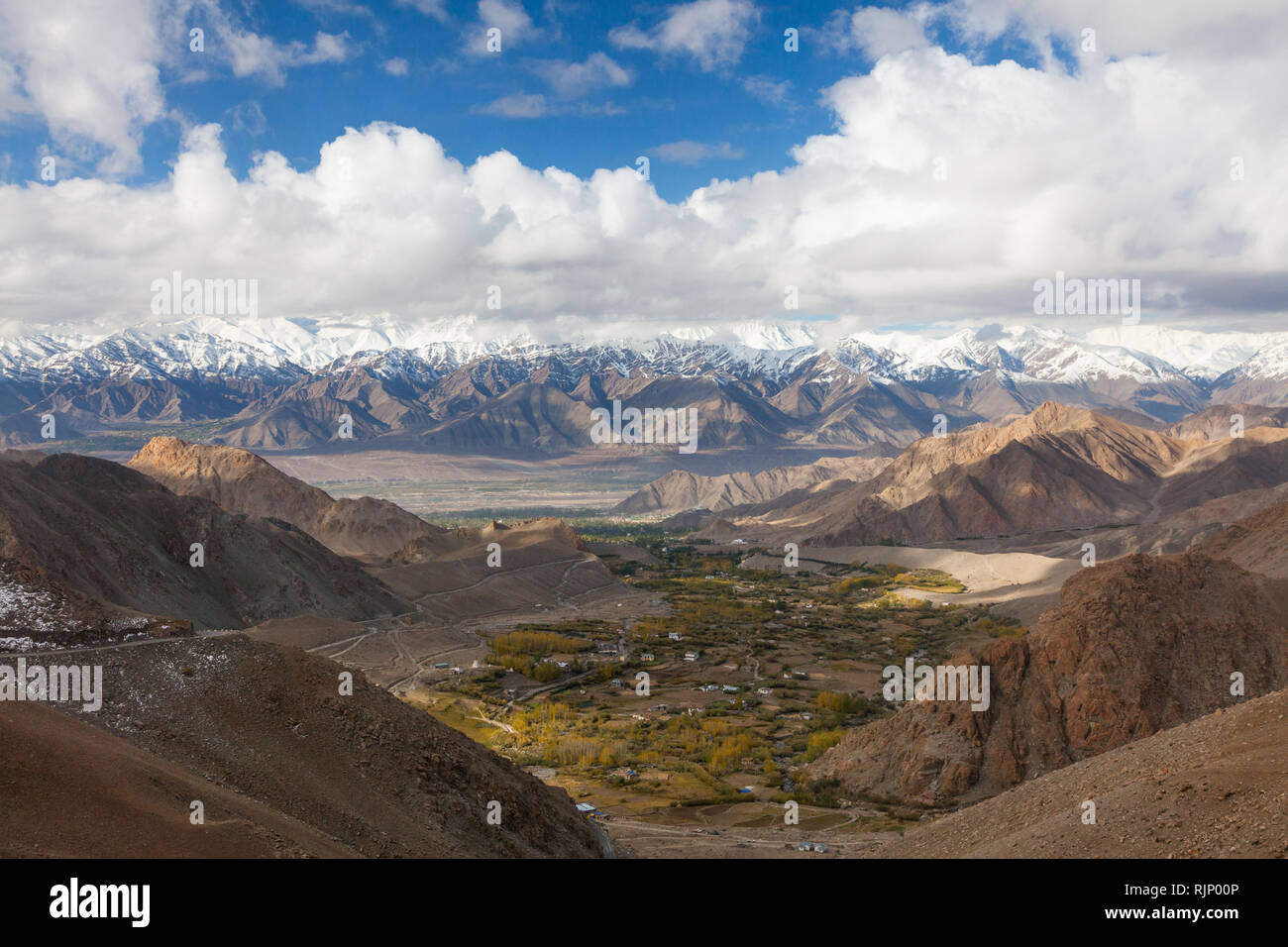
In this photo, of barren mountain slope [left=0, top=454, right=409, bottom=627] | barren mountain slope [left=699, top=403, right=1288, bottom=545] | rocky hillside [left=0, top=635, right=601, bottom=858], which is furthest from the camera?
barren mountain slope [left=699, top=403, right=1288, bottom=545]

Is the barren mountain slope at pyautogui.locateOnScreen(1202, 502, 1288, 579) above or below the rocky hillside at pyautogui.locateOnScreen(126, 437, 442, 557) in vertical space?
below

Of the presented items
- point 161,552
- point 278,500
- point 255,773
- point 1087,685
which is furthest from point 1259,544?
point 278,500

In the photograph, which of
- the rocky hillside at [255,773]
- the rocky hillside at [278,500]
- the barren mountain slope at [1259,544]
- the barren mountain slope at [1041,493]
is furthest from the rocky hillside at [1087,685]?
the barren mountain slope at [1041,493]

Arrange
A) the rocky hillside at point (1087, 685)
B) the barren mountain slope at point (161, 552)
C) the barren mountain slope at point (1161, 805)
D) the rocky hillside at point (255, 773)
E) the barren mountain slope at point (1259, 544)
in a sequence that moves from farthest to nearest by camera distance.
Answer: the barren mountain slope at point (1259, 544), the barren mountain slope at point (161, 552), the rocky hillside at point (1087, 685), the rocky hillside at point (255, 773), the barren mountain slope at point (1161, 805)

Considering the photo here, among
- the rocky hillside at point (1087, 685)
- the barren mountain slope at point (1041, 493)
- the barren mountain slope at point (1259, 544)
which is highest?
the barren mountain slope at point (1041, 493)

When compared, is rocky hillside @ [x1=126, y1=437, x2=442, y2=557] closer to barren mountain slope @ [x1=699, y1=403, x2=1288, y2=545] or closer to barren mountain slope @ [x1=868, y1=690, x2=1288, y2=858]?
barren mountain slope @ [x1=699, y1=403, x2=1288, y2=545]

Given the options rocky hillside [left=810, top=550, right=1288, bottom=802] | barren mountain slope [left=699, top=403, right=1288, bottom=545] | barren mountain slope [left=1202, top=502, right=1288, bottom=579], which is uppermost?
barren mountain slope [left=699, top=403, right=1288, bottom=545]

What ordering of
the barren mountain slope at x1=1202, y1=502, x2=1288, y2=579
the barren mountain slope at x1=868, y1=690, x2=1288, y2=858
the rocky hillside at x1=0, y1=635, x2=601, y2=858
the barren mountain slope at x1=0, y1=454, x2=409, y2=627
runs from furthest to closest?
the barren mountain slope at x1=1202, y1=502, x2=1288, y2=579 → the barren mountain slope at x1=0, y1=454, x2=409, y2=627 → the rocky hillside at x1=0, y1=635, x2=601, y2=858 → the barren mountain slope at x1=868, y1=690, x2=1288, y2=858

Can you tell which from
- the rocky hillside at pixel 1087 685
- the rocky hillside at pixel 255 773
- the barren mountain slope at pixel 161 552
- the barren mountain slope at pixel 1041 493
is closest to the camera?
the rocky hillside at pixel 255 773

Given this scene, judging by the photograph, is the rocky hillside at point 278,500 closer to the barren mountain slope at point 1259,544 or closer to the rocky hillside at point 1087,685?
the barren mountain slope at point 1259,544

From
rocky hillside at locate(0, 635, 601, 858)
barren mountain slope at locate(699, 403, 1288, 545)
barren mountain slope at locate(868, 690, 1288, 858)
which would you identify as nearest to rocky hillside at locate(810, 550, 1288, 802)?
barren mountain slope at locate(868, 690, 1288, 858)

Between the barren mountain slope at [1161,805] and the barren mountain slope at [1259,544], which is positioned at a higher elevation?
the barren mountain slope at [1259,544]

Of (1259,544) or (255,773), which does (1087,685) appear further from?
(1259,544)

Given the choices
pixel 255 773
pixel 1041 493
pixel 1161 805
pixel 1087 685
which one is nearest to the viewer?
pixel 1161 805
